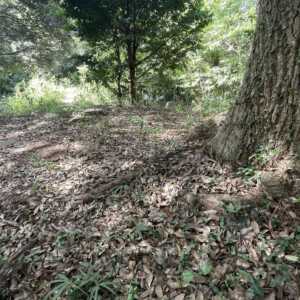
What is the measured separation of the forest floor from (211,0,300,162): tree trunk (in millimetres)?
332

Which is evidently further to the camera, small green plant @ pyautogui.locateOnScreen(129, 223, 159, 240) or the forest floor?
small green plant @ pyautogui.locateOnScreen(129, 223, 159, 240)

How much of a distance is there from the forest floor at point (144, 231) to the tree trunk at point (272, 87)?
332 millimetres

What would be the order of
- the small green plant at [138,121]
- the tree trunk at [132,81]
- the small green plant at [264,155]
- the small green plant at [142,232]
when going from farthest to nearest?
1. the tree trunk at [132,81]
2. the small green plant at [138,121]
3. the small green plant at [264,155]
4. the small green plant at [142,232]

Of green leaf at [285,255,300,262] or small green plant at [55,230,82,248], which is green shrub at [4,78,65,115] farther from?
green leaf at [285,255,300,262]

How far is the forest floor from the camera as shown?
1.44 m

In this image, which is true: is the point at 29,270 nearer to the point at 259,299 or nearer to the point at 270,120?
the point at 259,299

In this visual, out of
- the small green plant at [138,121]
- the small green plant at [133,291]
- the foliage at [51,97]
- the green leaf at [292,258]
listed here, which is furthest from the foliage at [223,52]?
the small green plant at [133,291]

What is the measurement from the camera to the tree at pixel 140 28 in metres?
4.79

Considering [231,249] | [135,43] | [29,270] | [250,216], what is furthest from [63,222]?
[135,43]

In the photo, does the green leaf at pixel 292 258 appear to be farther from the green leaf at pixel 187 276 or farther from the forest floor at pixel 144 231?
the green leaf at pixel 187 276

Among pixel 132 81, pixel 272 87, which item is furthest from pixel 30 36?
pixel 272 87

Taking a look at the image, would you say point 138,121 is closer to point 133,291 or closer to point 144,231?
point 144,231

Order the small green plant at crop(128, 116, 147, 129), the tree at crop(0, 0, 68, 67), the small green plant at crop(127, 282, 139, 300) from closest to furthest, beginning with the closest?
the small green plant at crop(127, 282, 139, 300)
the small green plant at crop(128, 116, 147, 129)
the tree at crop(0, 0, 68, 67)

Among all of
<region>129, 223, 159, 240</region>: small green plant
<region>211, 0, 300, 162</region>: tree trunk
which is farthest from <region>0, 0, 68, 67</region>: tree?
<region>129, 223, 159, 240</region>: small green plant
